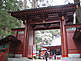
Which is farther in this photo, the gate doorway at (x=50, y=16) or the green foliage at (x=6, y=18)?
the green foliage at (x=6, y=18)

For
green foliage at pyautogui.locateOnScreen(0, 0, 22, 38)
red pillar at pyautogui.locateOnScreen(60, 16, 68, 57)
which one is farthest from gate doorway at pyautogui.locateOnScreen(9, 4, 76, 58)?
green foliage at pyautogui.locateOnScreen(0, 0, 22, 38)

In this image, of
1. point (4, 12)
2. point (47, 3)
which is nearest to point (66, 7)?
point (4, 12)

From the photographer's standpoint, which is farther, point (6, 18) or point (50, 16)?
point (6, 18)

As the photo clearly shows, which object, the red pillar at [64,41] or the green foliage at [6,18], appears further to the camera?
the green foliage at [6,18]

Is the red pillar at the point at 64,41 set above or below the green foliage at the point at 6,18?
below

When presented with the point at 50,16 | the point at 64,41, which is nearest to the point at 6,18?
the point at 50,16

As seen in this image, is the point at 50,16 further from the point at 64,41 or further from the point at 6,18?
the point at 6,18

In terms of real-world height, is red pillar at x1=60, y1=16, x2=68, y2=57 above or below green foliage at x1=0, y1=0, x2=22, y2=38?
below

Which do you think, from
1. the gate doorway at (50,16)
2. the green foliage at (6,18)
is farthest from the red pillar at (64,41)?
the green foliage at (6,18)

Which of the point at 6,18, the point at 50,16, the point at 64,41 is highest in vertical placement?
the point at 6,18

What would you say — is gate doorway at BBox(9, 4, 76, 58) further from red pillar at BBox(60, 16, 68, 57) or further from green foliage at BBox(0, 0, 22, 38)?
green foliage at BBox(0, 0, 22, 38)

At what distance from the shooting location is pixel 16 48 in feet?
33.7

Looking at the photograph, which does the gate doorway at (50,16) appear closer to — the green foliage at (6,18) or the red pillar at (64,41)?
the red pillar at (64,41)

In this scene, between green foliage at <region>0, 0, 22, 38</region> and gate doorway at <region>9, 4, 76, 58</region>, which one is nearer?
gate doorway at <region>9, 4, 76, 58</region>
